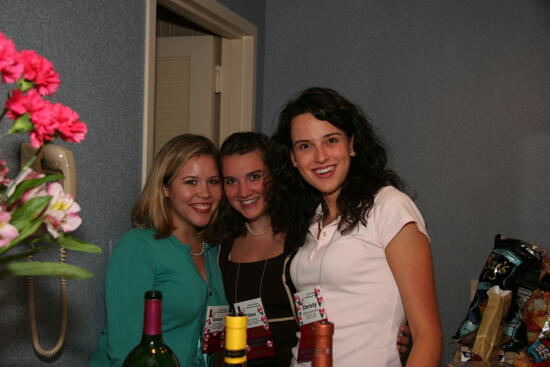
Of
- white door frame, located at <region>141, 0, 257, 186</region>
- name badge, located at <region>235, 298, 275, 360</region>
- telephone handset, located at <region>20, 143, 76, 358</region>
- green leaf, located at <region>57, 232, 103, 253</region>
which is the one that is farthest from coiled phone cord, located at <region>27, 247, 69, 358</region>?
white door frame, located at <region>141, 0, 257, 186</region>

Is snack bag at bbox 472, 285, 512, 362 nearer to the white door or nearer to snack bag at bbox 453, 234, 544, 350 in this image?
snack bag at bbox 453, 234, 544, 350

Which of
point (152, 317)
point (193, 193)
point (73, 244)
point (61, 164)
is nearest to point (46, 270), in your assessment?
point (73, 244)

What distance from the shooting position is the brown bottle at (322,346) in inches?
30.9

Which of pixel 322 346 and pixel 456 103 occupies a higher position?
pixel 456 103

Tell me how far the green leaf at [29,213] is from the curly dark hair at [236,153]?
140 cm

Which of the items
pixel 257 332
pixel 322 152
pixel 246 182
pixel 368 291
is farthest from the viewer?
pixel 246 182

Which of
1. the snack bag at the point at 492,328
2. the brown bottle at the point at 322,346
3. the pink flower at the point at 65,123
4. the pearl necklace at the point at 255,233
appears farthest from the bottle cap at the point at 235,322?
the pearl necklace at the point at 255,233

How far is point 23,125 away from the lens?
0.74 m

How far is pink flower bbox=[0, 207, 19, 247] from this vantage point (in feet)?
2.31

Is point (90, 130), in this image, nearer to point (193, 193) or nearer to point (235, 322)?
point (193, 193)

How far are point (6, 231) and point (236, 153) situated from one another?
4.92 feet

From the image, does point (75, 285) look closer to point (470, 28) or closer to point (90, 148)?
point (90, 148)

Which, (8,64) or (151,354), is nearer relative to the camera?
(8,64)

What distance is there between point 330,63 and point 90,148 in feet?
5.83
